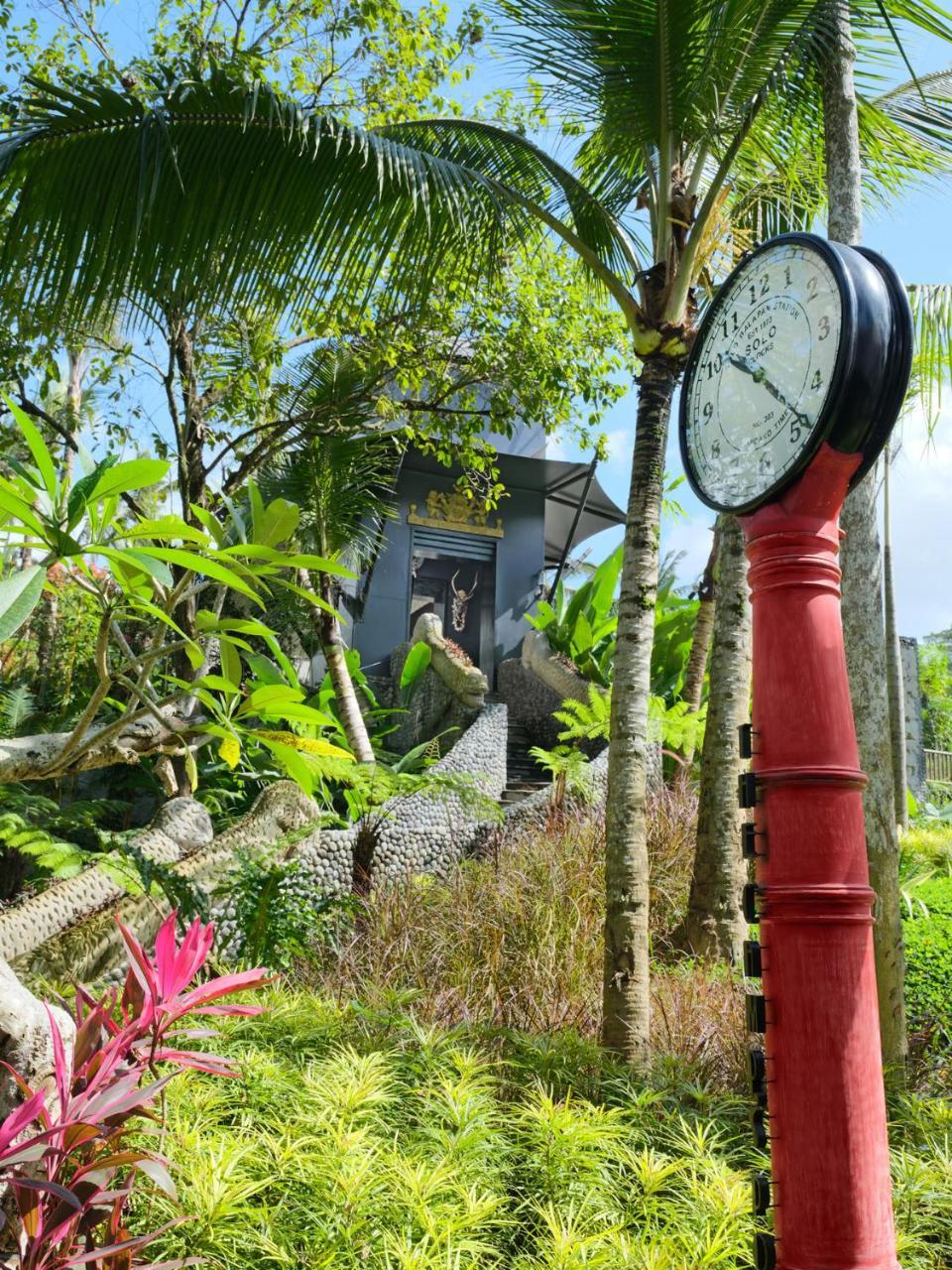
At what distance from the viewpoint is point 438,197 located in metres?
5.43

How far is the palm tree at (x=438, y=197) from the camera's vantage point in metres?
4.84

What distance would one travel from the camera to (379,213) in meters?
5.50

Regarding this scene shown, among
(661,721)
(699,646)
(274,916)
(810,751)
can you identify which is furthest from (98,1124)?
(699,646)

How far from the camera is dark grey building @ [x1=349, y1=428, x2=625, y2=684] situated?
54.6ft

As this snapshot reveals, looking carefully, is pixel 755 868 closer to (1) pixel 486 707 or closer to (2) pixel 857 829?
(2) pixel 857 829

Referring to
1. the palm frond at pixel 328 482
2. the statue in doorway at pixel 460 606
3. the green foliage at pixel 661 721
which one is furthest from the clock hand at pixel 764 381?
the statue in doorway at pixel 460 606

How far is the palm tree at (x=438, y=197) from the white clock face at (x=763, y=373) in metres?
2.75

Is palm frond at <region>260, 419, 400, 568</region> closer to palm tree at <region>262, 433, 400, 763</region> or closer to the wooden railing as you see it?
palm tree at <region>262, 433, 400, 763</region>

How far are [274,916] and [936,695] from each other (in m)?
32.7

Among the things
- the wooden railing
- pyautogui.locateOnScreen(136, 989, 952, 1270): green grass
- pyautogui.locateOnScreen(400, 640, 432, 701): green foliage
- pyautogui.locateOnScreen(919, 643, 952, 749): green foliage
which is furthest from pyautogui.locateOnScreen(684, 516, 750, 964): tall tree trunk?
pyautogui.locateOnScreen(919, 643, 952, 749): green foliage

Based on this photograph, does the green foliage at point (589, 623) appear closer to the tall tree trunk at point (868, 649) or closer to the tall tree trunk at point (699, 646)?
the tall tree trunk at point (699, 646)

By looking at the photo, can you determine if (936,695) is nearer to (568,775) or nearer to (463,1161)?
(568,775)

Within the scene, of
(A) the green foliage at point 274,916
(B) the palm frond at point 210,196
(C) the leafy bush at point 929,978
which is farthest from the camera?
(A) the green foliage at point 274,916

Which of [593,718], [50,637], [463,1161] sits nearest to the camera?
[463,1161]
